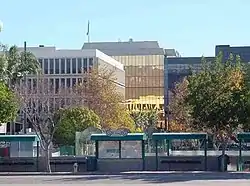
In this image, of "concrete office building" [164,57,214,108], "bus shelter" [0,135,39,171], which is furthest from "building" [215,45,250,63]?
"bus shelter" [0,135,39,171]

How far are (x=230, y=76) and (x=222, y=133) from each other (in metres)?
3.69

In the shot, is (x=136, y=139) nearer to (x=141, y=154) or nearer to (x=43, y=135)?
(x=141, y=154)

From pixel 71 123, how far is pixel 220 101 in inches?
967

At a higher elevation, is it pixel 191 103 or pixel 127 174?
pixel 191 103

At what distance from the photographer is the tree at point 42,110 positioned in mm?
47156

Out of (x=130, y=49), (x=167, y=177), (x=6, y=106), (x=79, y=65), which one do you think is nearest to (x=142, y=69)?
(x=130, y=49)

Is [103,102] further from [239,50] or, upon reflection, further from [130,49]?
[130,49]

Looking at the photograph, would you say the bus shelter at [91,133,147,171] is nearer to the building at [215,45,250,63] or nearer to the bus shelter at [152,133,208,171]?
the bus shelter at [152,133,208,171]

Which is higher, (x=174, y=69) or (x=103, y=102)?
(x=174, y=69)

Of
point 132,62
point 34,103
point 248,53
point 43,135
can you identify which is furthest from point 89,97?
point 132,62

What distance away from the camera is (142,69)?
17612 cm

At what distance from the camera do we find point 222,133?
151ft

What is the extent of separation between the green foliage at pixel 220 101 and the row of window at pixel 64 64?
89.8 m

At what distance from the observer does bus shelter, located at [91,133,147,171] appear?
4491 centimetres
